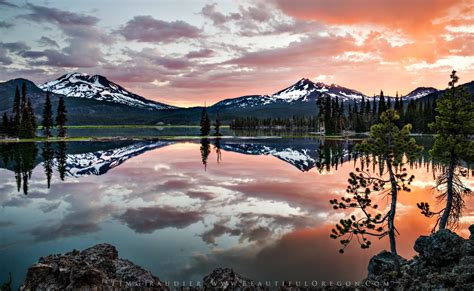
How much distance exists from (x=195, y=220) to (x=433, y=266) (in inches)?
565

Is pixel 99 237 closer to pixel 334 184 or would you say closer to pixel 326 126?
pixel 334 184

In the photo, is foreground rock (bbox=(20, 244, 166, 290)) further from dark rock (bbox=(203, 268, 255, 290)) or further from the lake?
the lake

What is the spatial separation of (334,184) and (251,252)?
22.8 meters

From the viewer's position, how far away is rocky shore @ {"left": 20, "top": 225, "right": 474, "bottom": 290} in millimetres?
11398

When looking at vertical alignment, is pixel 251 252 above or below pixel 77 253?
below

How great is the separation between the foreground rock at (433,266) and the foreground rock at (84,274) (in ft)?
27.8

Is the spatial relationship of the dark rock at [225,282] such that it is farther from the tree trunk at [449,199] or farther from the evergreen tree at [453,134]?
the tree trunk at [449,199]

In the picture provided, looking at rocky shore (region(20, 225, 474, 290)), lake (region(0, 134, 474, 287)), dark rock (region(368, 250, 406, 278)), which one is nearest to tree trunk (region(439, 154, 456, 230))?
lake (region(0, 134, 474, 287))

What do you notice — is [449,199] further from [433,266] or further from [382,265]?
[433,266]

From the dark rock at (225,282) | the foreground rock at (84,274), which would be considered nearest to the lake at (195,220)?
the foreground rock at (84,274)

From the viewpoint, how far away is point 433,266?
1400 cm

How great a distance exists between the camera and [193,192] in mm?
33688

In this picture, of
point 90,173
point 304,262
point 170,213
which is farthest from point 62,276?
point 90,173

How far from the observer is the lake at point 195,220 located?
56.9ft
